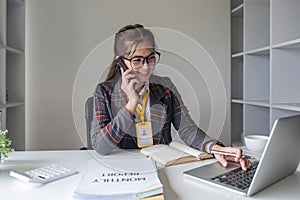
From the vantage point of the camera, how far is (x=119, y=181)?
2.31ft

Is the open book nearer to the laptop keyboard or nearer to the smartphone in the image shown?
the laptop keyboard

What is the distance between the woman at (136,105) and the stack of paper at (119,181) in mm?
221

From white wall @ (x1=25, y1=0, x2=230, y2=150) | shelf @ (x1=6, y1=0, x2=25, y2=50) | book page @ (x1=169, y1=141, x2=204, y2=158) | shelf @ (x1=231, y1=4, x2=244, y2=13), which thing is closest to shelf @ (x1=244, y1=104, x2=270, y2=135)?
white wall @ (x1=25, y1=0, x2=230, y2=150)

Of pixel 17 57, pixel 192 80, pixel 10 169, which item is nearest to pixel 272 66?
pixel 192 80

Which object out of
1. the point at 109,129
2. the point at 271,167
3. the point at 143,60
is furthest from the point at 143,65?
the point at 271,167

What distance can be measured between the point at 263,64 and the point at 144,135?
4.64ft

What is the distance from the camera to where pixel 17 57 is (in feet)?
6.87

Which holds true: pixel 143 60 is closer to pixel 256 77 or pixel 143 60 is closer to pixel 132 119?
pixel 132 119

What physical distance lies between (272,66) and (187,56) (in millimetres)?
964

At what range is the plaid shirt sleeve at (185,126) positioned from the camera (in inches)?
44.8

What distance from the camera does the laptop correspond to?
66 centimetres

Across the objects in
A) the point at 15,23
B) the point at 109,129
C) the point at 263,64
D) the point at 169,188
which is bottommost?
the point at 169,188

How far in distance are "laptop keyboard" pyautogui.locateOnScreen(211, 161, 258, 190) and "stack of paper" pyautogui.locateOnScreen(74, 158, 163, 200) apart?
0.58 feet

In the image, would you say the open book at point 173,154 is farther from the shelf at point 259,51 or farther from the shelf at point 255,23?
the shelf at point 255,23
